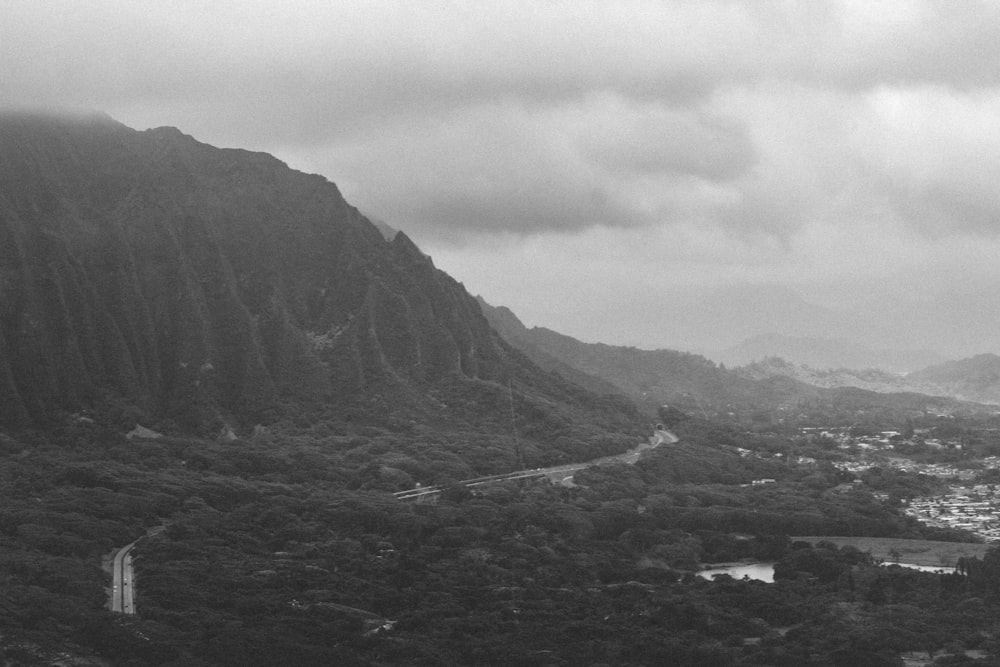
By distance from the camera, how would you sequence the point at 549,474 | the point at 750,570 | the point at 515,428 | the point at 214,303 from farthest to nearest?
the point at 214,303, the point at 515,428, the point at 549,474, the point at 750,570

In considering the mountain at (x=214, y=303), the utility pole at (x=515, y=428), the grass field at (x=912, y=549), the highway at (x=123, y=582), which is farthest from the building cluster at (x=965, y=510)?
the highway at (x=123, y=582)

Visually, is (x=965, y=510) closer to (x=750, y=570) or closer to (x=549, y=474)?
(x=549, y=474)

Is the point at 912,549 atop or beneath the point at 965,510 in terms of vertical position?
beneath

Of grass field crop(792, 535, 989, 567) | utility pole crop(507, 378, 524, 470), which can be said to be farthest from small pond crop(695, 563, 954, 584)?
utility pole crop(507, 378, 524, 470)

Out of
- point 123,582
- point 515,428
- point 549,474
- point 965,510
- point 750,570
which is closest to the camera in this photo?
point 123,582

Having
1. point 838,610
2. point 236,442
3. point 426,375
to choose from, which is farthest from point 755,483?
point 838,610

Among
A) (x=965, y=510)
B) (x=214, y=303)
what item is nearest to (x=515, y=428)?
(x=214, y=303)
